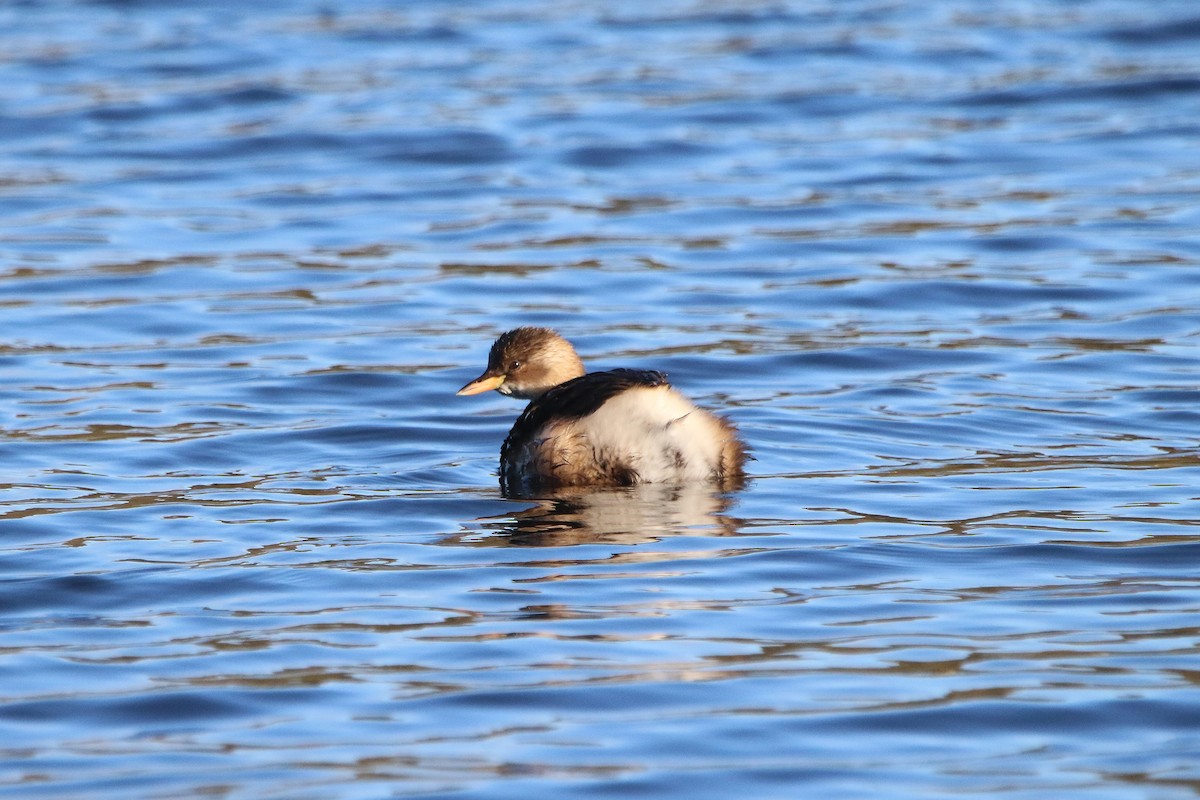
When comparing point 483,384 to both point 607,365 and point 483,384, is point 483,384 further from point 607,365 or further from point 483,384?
point 607,365

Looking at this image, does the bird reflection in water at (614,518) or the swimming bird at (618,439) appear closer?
the bird reflection in water at (614,518)

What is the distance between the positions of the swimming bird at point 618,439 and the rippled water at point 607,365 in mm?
133

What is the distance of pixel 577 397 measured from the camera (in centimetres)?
698

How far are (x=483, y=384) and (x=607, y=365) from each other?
1692 millimetres

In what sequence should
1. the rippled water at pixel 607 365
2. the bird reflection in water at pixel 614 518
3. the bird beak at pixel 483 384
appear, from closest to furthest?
1. the rippled water at pixel 607 365
2. the bird reflection in water at pixel 614 518
3. the bird beak at pixel 483 384

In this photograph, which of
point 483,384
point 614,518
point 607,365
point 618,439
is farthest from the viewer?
point 607,365

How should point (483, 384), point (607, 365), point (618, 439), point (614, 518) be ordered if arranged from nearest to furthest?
1. point (614, 518)
2. point (618, 439)
3. point (483, 384)
4. point (607, 365)

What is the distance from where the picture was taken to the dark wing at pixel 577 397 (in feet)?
22.5

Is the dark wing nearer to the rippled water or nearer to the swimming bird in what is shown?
the swimming bird

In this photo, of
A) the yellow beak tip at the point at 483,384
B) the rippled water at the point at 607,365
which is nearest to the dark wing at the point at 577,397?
the rippled water at the point at 607,365

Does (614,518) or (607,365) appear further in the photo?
(607,365)

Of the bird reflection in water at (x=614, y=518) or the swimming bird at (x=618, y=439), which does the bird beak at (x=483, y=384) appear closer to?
the swimming bird at (x=618, y=439)

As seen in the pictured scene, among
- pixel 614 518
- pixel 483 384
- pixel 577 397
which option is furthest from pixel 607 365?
pixel 614 518

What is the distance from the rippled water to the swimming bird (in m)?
0.13
